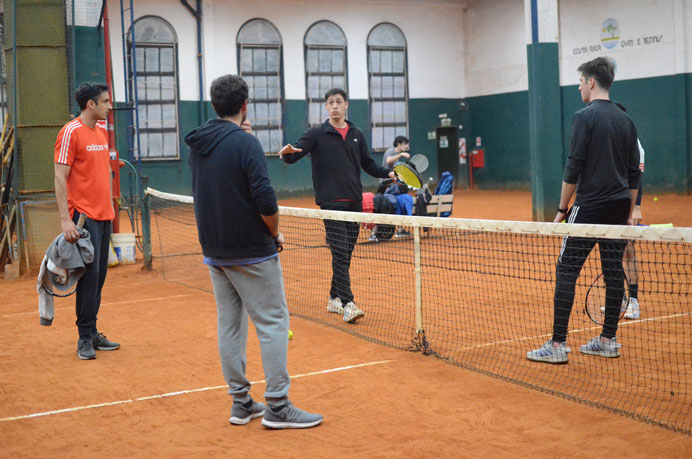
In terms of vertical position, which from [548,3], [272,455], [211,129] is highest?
[548,3]

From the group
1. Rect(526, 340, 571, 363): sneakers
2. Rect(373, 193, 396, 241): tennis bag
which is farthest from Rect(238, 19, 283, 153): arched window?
Rect(526, 340, 571, 363): sneakers

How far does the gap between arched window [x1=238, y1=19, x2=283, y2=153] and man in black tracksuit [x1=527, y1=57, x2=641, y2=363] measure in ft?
58.0

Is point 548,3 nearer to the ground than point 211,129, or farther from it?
farther from it

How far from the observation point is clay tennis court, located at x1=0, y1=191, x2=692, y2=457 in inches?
153

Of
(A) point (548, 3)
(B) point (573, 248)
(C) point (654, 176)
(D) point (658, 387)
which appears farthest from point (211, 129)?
(C) point (654, 176)

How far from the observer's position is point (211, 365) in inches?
219

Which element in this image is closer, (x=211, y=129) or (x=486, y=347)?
(x=211, y=129)

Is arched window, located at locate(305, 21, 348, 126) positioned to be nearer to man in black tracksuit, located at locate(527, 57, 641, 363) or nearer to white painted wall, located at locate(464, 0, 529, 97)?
white painted wall, located at locate(464, 0, 529, 97)

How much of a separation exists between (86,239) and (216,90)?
220 centimetres

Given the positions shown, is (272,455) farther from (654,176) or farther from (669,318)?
(654,176)

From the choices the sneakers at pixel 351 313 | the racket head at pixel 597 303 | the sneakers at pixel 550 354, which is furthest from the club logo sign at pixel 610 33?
the sneakers at pixel 550 354

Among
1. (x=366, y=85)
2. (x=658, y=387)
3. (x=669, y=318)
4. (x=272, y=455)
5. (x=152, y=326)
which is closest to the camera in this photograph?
(x=272, y=455)

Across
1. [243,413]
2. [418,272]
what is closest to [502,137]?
[418,272]

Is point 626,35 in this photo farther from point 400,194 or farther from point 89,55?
point 89,55
